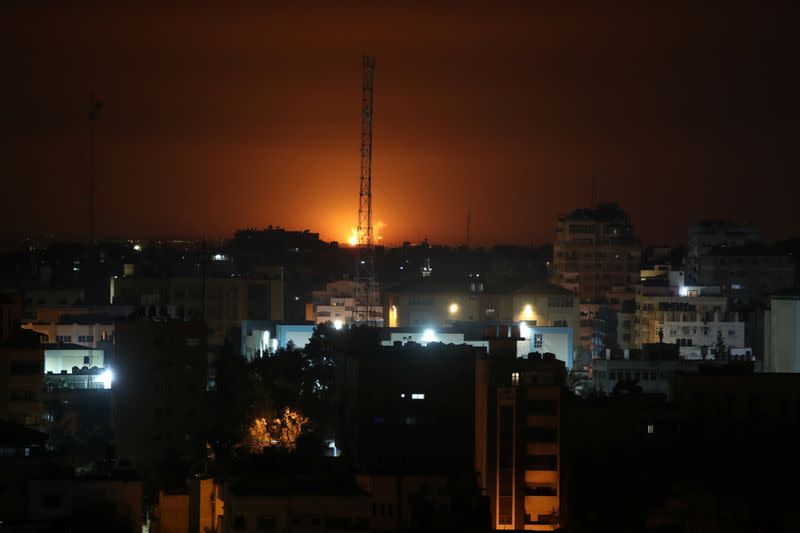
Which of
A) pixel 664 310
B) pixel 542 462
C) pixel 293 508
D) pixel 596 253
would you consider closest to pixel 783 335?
pixel 664 310

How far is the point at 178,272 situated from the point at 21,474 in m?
26.5

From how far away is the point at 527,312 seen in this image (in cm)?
4978

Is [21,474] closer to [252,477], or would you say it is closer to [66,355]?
[252,477]

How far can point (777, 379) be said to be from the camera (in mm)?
33375

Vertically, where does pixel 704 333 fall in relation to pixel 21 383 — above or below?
above

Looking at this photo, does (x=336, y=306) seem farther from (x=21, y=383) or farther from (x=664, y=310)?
(x=21, y=383)

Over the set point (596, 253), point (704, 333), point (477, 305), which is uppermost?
point (596, 253)

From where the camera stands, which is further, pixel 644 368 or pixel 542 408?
pixel 644 368

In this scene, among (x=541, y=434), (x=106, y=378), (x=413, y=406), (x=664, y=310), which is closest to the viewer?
(x=541, y=434)

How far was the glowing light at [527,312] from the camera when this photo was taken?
49531 mm

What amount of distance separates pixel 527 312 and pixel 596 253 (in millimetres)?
13154

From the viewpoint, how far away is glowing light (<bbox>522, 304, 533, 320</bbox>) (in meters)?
49.5

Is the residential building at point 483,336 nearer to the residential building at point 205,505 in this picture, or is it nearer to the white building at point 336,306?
the white building at point 336,306

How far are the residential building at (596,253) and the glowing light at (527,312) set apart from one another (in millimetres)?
11955
